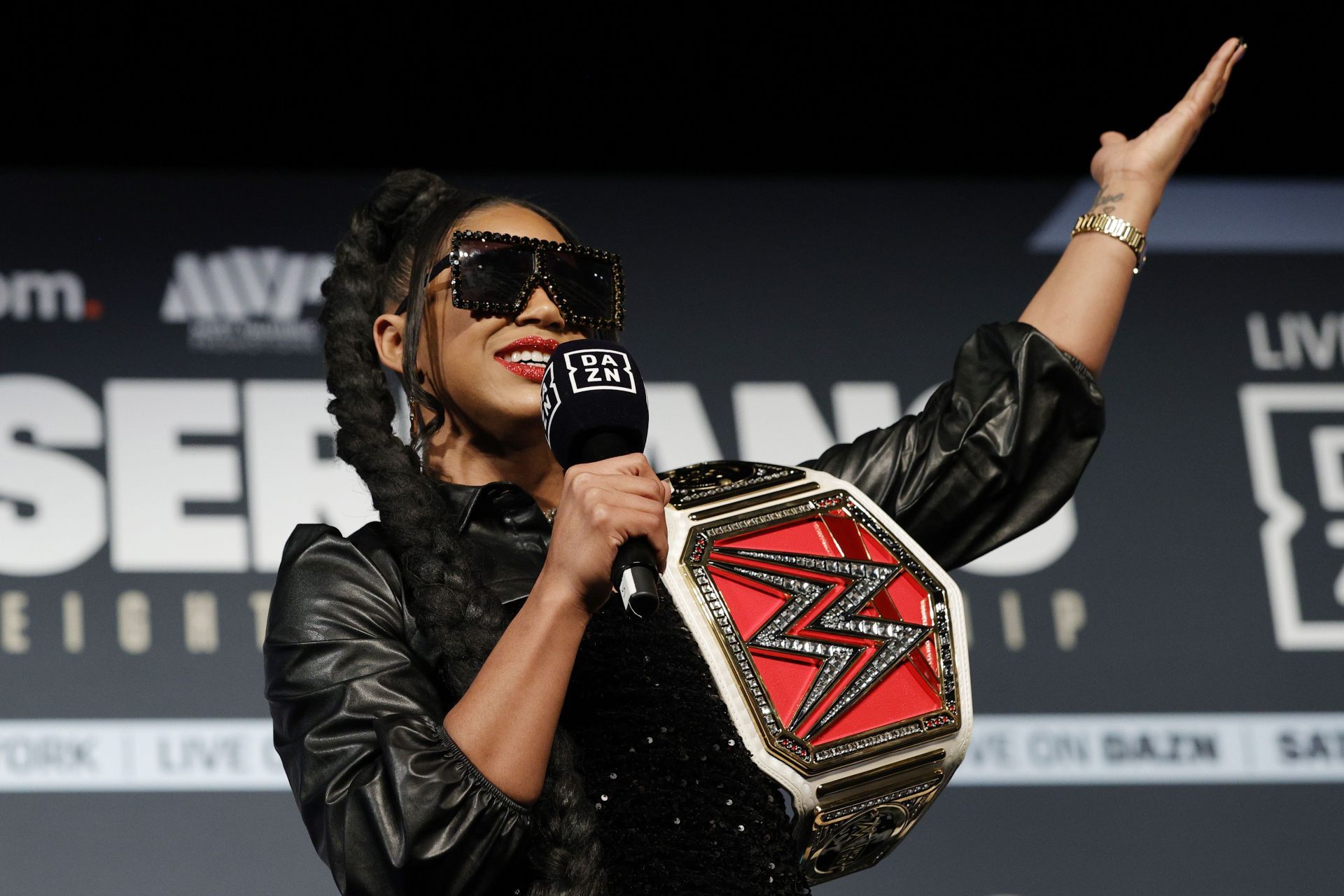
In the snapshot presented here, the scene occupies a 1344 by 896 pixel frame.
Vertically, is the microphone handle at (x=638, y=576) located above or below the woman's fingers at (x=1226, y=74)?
below

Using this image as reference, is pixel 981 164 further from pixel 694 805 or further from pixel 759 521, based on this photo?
pixel 694 805

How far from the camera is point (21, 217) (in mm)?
3215

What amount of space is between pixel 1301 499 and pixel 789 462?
1.06m

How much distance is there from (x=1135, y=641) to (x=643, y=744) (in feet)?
6.47

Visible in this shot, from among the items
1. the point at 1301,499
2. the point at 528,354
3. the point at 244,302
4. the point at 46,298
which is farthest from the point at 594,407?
the point at 1301,499

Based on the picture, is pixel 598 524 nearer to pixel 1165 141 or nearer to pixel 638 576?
pixel 638 576

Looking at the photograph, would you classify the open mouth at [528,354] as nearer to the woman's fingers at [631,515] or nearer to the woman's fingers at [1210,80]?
the woman's fingers at [631,515]

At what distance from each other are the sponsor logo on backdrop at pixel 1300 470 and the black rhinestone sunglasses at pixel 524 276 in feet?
6.57

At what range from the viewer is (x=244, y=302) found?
321cm

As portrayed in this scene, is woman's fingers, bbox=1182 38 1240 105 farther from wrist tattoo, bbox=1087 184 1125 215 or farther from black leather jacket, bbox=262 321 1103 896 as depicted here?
black leather jacket, bbox=262 321 1103 896

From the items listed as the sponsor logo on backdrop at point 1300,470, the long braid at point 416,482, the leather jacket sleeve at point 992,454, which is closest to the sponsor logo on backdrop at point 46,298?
the long braid at point 416,482

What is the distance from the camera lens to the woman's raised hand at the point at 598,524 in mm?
1234

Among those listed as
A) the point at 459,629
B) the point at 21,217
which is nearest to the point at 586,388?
the point at 459,629

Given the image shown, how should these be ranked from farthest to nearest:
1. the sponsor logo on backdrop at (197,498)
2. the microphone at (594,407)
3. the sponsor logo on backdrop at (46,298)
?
the sponsor logo on backdrop at (46,298) < the sponsor logo on backdrop at (197,498) < the microphone at (594,407)
